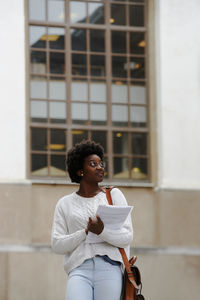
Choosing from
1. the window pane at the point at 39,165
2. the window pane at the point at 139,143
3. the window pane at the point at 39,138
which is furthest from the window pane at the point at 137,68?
the window pane at the point at 39,165

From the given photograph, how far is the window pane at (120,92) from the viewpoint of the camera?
Result: 1369 cm

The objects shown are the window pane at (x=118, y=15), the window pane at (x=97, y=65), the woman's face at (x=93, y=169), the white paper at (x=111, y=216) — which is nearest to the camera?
the white paper at (x=111, y=216)

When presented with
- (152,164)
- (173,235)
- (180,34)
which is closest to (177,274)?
(173,235)

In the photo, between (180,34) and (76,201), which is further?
(180,34)

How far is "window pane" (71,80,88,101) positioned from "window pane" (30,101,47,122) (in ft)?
1.82

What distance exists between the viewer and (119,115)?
13.7m

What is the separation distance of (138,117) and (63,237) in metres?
8.13

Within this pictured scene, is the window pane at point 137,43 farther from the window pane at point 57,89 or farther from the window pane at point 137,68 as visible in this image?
the window pane at point 57,89

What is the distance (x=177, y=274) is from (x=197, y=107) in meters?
2.92

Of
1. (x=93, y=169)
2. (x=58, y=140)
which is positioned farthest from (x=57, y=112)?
(x=93, y=169)

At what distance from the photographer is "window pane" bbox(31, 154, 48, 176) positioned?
13.1 meters

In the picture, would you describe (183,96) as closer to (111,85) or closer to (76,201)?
(111,85)

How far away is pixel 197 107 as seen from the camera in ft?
44.8

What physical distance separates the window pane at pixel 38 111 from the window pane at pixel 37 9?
1.48 metres
